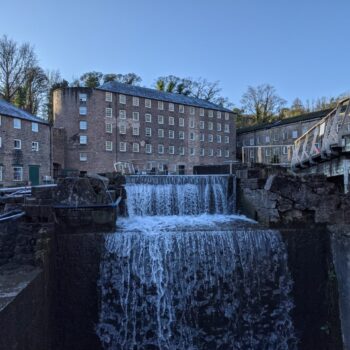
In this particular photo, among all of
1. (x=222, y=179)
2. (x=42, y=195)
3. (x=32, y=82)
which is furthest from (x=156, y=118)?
(x=42, y=195)

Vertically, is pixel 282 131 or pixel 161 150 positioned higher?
pixel 282 131

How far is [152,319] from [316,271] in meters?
4.00

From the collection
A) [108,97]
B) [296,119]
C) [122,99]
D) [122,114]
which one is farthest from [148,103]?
[296,119]

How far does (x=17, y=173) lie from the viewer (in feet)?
99.5

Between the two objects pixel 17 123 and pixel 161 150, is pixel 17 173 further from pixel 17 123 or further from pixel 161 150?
pixel 161 150

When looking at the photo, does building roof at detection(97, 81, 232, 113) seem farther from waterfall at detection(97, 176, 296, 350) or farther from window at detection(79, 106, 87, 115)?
waterfall at detection(97, 176, 296, 350)

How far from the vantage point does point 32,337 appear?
16.1 feet

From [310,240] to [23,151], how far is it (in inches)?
1182

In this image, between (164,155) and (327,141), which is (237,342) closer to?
(327,141)

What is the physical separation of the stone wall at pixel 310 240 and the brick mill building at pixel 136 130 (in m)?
33.2

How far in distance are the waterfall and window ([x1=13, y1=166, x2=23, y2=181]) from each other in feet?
88.4

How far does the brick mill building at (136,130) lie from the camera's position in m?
41.9

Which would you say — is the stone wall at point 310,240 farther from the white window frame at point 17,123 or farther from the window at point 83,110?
the window at point 83,110

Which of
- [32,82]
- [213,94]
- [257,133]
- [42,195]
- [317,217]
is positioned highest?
[213,94]
